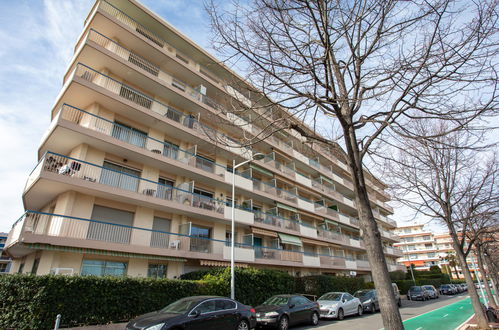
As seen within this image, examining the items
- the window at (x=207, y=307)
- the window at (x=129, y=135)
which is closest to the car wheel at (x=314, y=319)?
the window at (x=207, y=307)

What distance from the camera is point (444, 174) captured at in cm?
1221

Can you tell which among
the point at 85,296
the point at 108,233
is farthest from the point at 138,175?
the point at 85,296

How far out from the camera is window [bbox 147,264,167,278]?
1438 centimetres

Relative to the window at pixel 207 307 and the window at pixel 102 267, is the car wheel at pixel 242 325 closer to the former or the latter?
the window at pixel 207 307

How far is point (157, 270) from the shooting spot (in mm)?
14680

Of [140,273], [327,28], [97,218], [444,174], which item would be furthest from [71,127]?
[444,174]

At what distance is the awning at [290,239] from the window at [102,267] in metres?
12.4

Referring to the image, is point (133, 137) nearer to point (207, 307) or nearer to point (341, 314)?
point (207, 307)

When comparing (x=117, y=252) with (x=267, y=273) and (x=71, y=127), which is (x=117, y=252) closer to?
(x=71, y=127)

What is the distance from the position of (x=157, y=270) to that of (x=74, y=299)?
19.3 feet

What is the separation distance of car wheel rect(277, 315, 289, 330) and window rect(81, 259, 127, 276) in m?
8.07

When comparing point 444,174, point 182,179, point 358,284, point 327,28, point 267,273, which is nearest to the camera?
point 327,28

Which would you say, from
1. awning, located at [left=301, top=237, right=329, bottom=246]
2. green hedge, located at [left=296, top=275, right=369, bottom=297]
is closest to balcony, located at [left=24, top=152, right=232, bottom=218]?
green hedge, located at [left=296, top=275, right=369, bottom=297]

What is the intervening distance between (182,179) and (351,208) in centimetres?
2620
